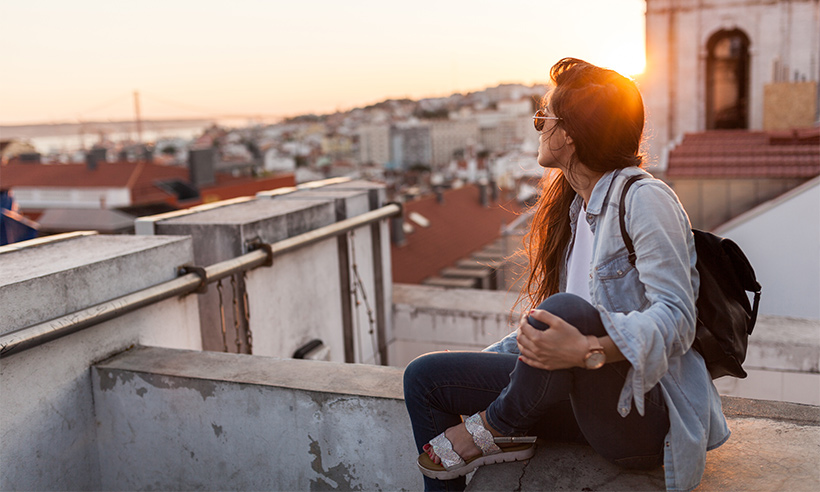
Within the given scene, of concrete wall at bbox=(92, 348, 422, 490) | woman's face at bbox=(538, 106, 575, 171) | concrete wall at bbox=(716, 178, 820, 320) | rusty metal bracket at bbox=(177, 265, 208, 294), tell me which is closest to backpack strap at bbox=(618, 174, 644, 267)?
woman's face at bbox=(538, 106, 575, 171)

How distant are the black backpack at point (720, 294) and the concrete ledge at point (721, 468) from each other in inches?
15.4

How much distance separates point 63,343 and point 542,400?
6.67 feet

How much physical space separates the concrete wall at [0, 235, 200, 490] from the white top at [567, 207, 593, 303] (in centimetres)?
200

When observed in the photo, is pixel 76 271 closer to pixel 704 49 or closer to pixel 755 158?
pixel 755 158

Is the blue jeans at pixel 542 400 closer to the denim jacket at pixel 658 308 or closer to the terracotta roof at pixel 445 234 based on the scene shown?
the denim jacket at pixel 658 308

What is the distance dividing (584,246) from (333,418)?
1.19 metres

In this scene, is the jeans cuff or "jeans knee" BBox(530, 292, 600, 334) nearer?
"jeans knee" BBox(530, 292, 600, 334)

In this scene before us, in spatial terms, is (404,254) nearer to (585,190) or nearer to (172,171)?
(585,190)

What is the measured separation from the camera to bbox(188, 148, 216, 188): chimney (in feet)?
125

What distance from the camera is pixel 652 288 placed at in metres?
1.88

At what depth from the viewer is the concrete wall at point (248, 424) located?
277cm

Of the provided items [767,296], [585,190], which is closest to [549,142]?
[585,190]

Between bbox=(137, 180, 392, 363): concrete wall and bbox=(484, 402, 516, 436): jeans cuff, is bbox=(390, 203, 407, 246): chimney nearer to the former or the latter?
→ bbox=(137, 180, 392, 363): concrete wall

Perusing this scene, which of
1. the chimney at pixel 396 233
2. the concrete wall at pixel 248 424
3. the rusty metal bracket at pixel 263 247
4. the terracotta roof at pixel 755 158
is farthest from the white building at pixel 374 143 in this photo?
the concrete wall at pixel 248 424
